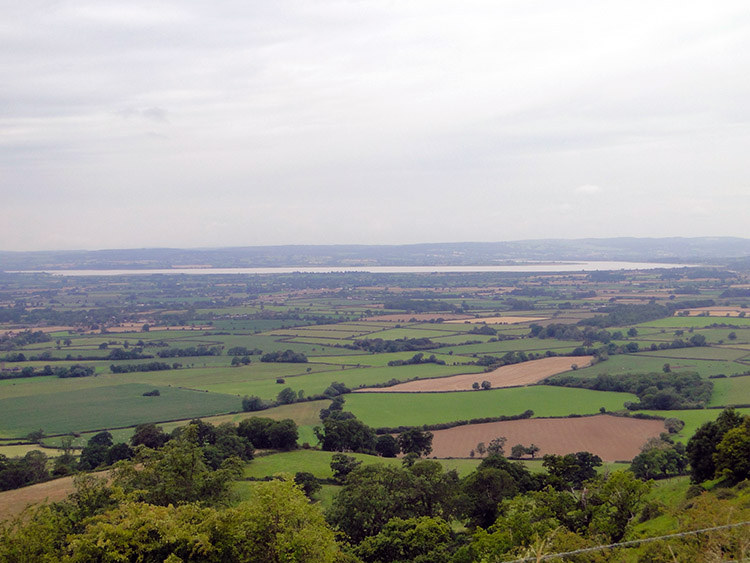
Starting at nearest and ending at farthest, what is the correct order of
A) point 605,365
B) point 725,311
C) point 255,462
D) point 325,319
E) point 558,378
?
1. point 255,462
2. point 558,378
3. point 605,365
4. point 725,311
5. point 325,319

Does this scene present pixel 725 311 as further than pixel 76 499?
Yes

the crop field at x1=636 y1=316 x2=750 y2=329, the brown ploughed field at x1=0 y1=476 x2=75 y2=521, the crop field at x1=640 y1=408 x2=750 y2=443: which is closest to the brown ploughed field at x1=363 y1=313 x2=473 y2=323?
the crop field at x1=636 y1=316 x2=750 y2=329

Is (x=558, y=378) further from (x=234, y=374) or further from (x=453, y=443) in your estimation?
(x=234, y=374)

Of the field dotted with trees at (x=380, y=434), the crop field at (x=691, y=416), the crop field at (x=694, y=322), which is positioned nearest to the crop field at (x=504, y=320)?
the field dotted with trees at (x=380, y=434)

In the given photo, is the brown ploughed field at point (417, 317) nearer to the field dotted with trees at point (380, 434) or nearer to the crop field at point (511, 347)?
the field dotted with trees at point (380, 434)

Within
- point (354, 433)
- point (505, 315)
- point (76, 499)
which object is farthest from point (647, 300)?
point (76, 499)

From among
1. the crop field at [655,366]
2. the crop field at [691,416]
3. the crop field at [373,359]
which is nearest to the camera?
the crop field at [691,416]

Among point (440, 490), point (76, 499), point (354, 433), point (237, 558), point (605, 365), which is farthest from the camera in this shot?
point (605, 365)
